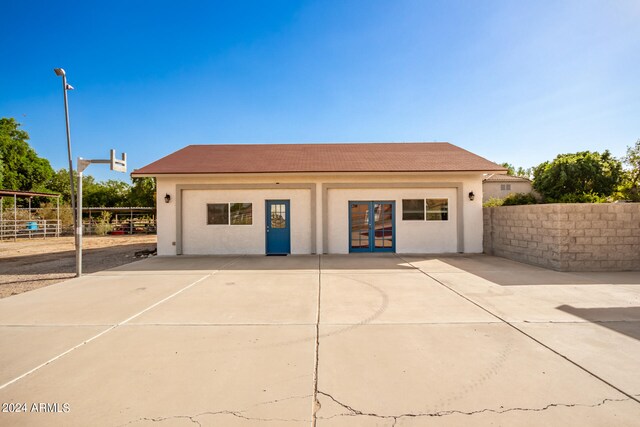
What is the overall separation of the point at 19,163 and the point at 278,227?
48.5 m

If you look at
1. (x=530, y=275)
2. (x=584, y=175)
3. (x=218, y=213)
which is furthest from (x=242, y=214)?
(x=584, y=175)

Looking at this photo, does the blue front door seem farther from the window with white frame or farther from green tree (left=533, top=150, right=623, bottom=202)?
green tree (left=533, top=150, right=623, bottom=202)

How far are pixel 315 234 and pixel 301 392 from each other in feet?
30.6

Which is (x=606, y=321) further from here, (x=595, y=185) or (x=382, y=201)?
(x=595, y=185)

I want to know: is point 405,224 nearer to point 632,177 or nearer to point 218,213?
point 218,213

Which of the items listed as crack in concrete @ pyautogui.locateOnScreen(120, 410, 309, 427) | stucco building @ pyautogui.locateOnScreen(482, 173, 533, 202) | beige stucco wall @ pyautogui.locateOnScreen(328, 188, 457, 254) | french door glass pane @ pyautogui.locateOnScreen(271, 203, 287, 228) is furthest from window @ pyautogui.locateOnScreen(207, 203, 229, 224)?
stucco building @ pyautogui.locateOnScreen(482, 173, 533, 202)

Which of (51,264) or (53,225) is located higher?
(53,225)

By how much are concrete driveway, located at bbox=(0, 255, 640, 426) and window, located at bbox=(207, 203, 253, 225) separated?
18.5ft

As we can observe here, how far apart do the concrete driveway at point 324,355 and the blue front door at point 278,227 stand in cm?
534

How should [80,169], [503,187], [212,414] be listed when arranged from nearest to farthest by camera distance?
[212,414], [80,169], [503,187]

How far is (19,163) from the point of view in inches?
1613

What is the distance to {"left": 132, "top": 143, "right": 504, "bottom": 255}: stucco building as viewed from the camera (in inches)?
482

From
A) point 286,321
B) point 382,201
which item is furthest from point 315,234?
point 286,321

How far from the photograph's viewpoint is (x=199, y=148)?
53.1ft
